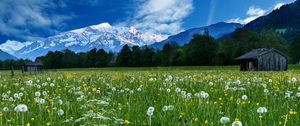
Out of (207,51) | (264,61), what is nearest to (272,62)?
(264,61)

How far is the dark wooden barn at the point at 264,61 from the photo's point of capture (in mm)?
73375

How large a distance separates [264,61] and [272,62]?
268cm

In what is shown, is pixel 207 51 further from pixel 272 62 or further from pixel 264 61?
pixel 264 61

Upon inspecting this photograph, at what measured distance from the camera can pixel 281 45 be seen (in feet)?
431

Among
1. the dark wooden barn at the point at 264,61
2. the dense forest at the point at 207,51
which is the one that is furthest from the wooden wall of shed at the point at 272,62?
the dense forest at the point at 207,51

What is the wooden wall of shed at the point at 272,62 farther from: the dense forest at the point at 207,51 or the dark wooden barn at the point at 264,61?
the dense forest at the point at 207,51

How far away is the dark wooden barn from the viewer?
73.4 meters

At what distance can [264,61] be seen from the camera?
74.2m

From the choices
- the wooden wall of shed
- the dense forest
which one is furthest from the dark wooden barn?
the dense forest

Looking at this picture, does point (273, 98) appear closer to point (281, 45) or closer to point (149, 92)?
point (149, 92)

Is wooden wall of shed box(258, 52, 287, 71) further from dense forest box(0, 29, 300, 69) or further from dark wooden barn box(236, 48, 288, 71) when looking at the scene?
dense forest box(0, 29, 300, 69)

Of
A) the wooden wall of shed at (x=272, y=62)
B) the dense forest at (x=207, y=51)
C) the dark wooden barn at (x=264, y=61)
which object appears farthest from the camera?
the dense forest at (x=207, y=51)

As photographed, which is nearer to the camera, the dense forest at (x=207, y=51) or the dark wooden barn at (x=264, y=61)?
the dark wooden barn at (x=264, y=61)

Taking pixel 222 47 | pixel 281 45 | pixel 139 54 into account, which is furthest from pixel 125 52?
pixel 281 45
